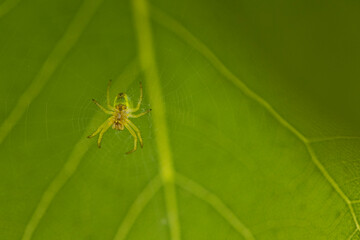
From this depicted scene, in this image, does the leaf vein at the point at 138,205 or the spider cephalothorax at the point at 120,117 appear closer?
the leaf vein at the point at 138,205

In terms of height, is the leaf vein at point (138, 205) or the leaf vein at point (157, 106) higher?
the leaf vein at point (157, 106)

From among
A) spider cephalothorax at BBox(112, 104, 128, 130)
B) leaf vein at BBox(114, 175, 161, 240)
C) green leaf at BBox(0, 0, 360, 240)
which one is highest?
spider cephalothorax at BBox(112, 104, 128, 130)

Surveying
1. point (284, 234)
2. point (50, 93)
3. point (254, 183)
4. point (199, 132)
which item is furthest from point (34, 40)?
point (284, 234)

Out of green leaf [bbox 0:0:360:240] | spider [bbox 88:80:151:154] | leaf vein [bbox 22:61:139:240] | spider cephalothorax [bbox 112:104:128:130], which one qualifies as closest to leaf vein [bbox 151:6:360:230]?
green leaf [bbox 0:0:360:240]

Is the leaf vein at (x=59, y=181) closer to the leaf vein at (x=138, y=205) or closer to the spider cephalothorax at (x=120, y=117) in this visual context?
the leaf vein at (x=138, y=205)

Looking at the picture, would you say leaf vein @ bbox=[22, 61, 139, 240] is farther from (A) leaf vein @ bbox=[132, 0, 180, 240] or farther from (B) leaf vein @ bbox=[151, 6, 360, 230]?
(B) leaf vein @ bbox=[151, 6, 360, 230]

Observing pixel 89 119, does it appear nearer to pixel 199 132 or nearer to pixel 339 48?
pixel 199 132

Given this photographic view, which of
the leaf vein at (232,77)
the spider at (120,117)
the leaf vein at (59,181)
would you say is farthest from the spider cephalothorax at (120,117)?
the leaf vein at (232,77)

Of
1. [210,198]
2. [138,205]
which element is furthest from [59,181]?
[210,198]
